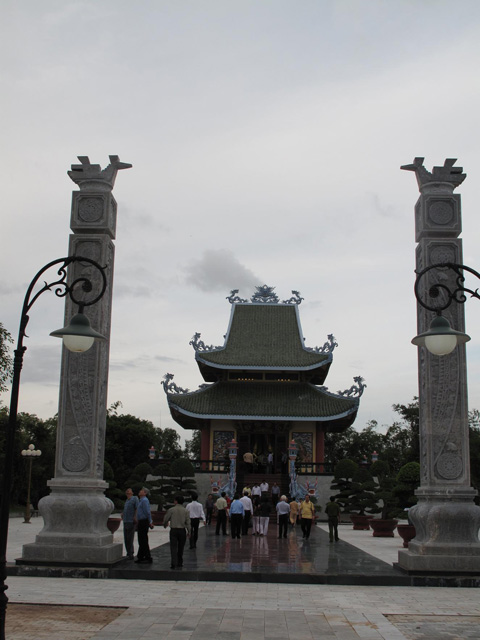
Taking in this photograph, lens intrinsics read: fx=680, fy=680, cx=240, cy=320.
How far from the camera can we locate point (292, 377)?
129 ft

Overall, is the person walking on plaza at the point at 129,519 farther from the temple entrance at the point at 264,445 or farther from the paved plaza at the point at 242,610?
the temple entrance at the point at 264,445

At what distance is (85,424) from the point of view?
38.6ft

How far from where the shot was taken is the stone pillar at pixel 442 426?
35.1 ft

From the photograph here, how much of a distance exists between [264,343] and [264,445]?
240 inches

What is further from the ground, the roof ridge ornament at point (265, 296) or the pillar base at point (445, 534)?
the roof ridge ornament at point (265, 296)

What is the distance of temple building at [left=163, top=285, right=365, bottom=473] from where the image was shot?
3656cm

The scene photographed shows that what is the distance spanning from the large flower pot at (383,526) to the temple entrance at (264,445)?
1537 cm

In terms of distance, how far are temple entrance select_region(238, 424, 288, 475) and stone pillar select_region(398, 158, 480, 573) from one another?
2559cm

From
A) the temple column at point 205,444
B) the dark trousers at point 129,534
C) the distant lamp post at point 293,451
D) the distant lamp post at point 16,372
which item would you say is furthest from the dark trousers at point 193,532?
the temple column at point 205,444

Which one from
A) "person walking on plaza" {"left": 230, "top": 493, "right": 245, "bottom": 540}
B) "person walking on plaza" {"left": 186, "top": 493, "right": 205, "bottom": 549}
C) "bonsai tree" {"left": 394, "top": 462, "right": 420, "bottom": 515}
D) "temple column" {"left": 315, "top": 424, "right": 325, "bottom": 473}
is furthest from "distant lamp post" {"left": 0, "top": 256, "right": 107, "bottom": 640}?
"temple column" {"left": 315, "top": 424, "right": 325, "bottom": 473}

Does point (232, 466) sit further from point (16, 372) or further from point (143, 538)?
point (16, 372)

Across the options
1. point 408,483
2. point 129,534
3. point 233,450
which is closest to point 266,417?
point 233,450

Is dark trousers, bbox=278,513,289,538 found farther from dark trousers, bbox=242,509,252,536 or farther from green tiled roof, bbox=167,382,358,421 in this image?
green tiled roof, bbox=167,382,358,421

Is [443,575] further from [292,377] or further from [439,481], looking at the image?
[292,377]
